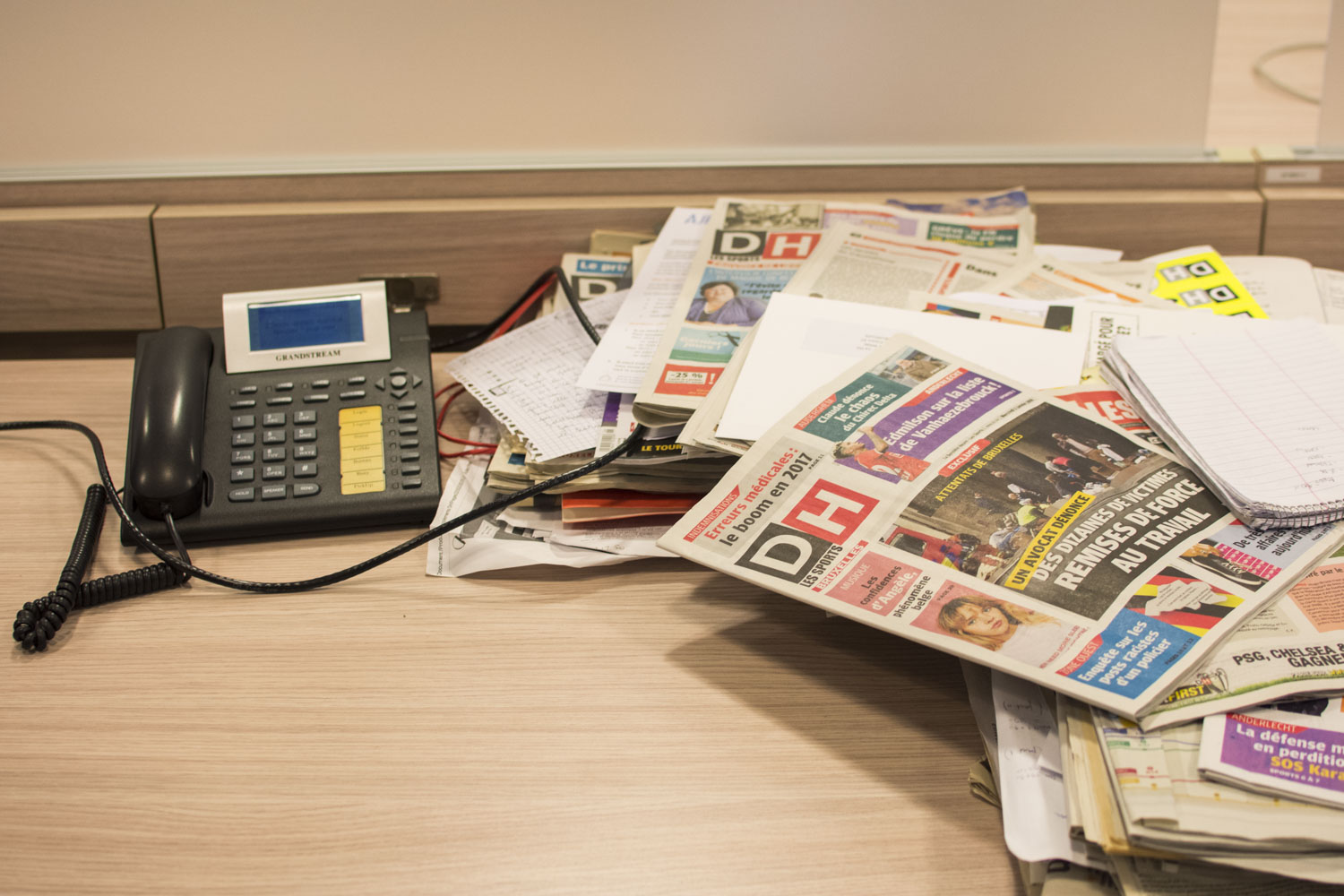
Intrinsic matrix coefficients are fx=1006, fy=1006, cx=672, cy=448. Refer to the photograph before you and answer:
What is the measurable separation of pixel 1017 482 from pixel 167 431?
22.1 inches

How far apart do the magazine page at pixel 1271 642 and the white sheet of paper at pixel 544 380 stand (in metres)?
0.39

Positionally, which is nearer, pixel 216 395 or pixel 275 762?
pixel 275 762

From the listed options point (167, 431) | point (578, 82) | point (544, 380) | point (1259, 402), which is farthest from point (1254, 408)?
point (167, 431)

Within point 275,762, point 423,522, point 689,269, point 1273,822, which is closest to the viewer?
point 1273,822

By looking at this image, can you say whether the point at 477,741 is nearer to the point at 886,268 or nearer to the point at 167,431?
the point at 167,431

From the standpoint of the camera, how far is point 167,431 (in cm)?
69

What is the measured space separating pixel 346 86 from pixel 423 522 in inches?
17.5

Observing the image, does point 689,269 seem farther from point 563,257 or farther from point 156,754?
point 156,754

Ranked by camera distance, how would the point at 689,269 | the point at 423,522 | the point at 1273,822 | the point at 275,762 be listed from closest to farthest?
the point at 1273,822, the point at 275,762, the point at 423,522, the point at 689,269

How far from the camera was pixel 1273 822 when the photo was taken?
1.41 feet

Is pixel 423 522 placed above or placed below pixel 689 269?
below

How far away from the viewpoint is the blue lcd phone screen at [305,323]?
2.58 feet

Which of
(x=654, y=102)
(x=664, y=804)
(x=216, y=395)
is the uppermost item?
(x=654, y=102)

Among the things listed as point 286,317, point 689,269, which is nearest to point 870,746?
point 689,269
